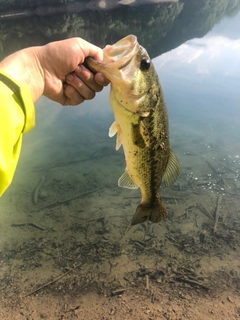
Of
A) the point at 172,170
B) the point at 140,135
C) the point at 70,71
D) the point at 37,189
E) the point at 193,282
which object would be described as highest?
the point at 70,71

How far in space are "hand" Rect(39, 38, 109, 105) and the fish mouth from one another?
37 cm

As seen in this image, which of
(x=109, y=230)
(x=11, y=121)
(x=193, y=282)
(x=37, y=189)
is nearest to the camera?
(x=11, y=121)

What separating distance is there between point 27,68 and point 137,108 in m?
0.90

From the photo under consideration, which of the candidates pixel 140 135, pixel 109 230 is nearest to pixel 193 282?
pixel 109 230

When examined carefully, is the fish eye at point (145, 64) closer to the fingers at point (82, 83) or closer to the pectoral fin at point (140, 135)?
the pectoral fin at point (140, 135)

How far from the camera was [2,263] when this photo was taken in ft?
16.8

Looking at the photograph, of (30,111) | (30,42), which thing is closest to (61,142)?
(30,111)

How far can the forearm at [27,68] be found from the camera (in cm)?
209

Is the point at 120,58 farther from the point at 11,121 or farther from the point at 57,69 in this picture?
the point at 11,121

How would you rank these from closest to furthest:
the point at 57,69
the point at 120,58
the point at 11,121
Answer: the point at 11,121, the point at 120,58, the point at 57,69

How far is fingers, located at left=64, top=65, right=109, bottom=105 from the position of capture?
2451 millimetres

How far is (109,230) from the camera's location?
5836 millimetres

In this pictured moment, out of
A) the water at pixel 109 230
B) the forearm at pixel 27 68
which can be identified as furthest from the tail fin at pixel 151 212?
the water at pixel 109 230

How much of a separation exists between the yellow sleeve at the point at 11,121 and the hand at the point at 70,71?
2.07 ft
